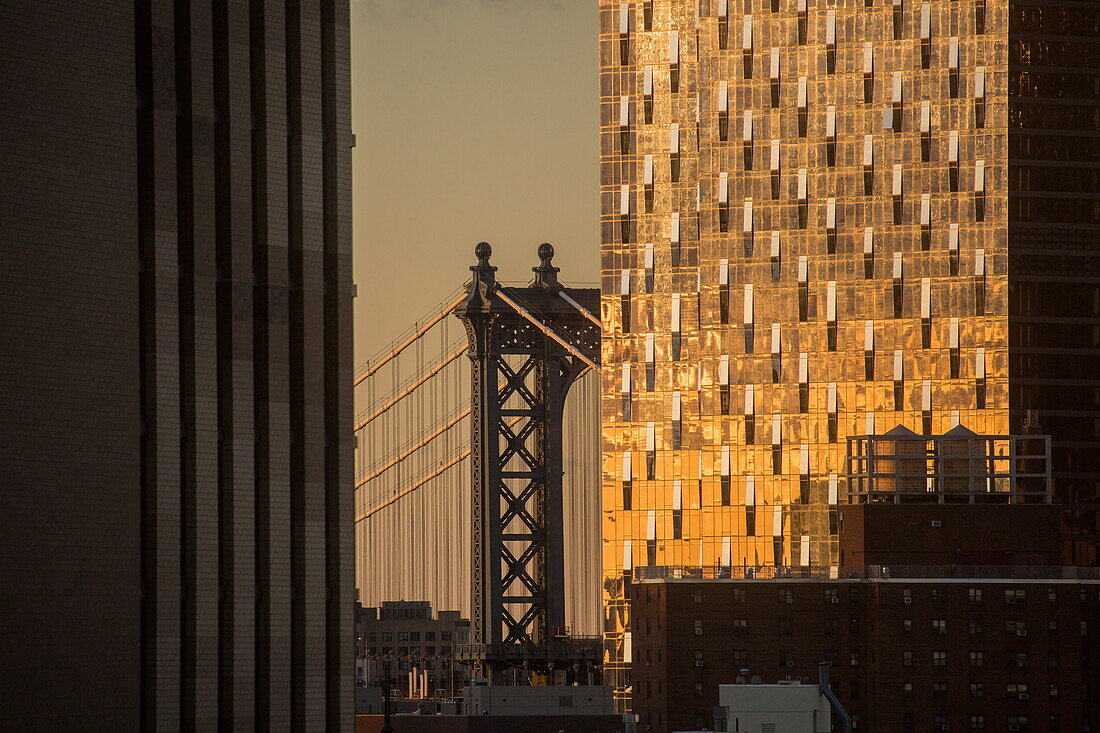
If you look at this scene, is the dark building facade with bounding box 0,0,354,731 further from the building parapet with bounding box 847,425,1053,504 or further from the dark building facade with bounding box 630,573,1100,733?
the building parapet with bounding box 847,425,1053,504

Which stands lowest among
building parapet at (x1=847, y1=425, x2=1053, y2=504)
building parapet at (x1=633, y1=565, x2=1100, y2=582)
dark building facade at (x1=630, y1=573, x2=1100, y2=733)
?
dark building facade at (x1=630, y1=573, x2=1100, y2=733)

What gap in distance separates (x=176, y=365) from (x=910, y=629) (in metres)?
117

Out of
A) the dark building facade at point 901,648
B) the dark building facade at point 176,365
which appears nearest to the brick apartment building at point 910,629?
the dark building facade at point 901,648

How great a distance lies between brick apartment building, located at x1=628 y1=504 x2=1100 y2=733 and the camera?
17450 centimetres

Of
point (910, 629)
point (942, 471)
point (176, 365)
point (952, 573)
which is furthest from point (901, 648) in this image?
point (176, 365)

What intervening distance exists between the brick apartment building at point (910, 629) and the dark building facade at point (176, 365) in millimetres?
108899

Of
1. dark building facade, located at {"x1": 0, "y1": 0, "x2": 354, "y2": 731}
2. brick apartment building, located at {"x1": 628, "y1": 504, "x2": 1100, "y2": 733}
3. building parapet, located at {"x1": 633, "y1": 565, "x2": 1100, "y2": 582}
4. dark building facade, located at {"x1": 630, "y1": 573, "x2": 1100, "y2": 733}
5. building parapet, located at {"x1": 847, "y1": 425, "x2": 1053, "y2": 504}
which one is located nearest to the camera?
dark building facade, located at {"x1": 0, "y1": 0, "x2": 354, "y2": 731}

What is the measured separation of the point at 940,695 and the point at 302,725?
112 meters

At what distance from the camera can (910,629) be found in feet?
583

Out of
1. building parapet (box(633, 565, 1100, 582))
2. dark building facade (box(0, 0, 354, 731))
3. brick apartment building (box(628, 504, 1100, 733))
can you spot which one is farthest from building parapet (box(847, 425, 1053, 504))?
dark building facade (box(0, 0, 354, 731))

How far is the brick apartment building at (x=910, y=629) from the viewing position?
174500 millimetres

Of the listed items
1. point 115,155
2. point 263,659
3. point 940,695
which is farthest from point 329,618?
point 940,695

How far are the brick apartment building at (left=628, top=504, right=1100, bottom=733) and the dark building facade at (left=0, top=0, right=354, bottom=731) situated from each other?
108899mm

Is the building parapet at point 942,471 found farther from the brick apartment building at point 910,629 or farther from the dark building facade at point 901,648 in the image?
the dark building facade at point 901,648
